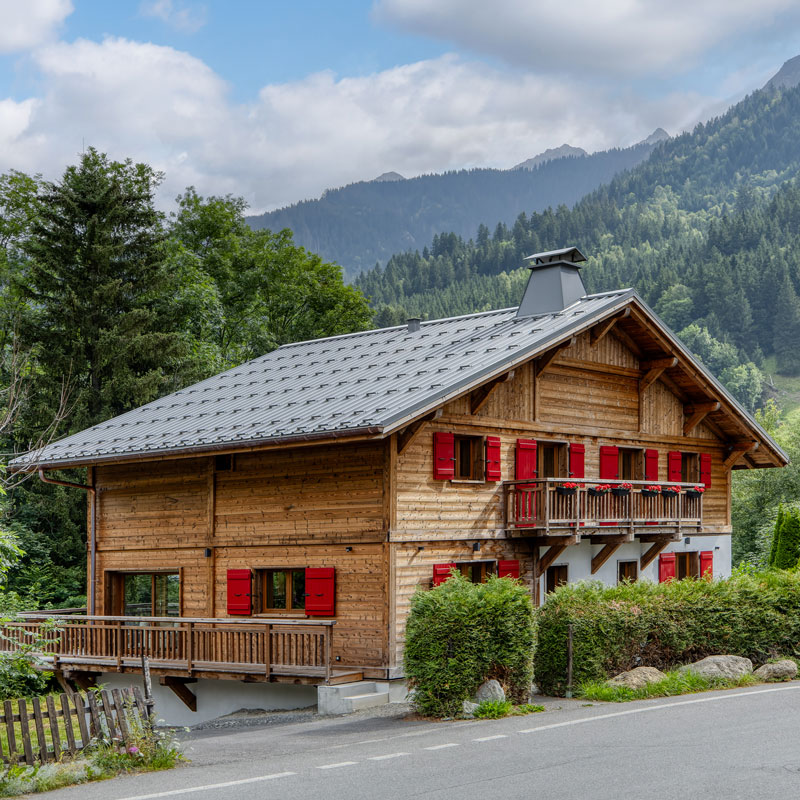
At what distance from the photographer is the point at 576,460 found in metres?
25.8

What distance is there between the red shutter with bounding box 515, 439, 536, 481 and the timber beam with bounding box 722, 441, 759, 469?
8826 mm

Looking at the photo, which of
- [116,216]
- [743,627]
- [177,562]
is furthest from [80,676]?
[116,216]

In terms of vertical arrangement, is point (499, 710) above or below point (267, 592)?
below

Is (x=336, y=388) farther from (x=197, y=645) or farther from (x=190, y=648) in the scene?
(x=190, y=648)

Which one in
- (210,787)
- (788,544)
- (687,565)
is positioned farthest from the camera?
(788,544)

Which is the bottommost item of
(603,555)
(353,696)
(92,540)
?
(353,696)

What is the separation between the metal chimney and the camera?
1058 inches

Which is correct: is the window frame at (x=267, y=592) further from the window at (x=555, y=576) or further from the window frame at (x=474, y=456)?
the window at (x=555, y=576)

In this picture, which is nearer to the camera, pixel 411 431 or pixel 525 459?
pixel 411 431

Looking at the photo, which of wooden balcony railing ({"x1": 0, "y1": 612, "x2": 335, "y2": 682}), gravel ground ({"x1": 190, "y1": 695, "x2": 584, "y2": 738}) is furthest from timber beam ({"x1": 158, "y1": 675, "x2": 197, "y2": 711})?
gravel ground ({"x1": 190, "y1": 695, "x2": 584, "y2": 738})

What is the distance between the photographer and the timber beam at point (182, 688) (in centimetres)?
2233

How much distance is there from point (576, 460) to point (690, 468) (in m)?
5.71

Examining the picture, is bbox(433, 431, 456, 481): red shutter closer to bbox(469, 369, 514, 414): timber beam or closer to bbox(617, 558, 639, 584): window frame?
bbox(469, 369, 514, 414): timber beam

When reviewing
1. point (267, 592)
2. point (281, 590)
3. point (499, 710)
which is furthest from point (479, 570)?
point (499, 710)
